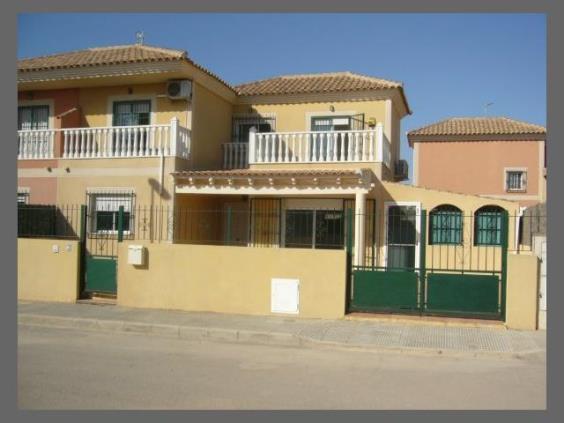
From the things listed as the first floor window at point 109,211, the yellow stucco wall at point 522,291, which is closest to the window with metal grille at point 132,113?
the first floor window at point 109,211

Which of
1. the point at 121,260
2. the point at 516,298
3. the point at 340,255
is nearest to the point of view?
the point at 516,298

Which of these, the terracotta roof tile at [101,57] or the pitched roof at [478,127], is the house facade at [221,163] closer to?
the terracotta roof tile at [101,57]

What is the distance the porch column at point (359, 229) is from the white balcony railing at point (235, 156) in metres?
4.81

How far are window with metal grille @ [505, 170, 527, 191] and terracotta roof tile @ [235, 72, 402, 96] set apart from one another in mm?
11403

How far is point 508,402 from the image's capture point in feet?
21.1

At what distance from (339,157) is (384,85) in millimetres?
2715

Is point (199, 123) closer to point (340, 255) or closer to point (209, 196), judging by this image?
point (209, 196)

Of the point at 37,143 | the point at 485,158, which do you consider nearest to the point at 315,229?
the point at 37,143

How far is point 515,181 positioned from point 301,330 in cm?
1961

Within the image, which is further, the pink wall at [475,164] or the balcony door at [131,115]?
the pink wall at [475,164]

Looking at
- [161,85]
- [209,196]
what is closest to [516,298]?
[209,196]

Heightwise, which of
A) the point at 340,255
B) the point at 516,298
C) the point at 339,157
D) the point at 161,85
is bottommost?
the point at 516,298

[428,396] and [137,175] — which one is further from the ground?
[137,175]

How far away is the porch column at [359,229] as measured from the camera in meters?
14.0
